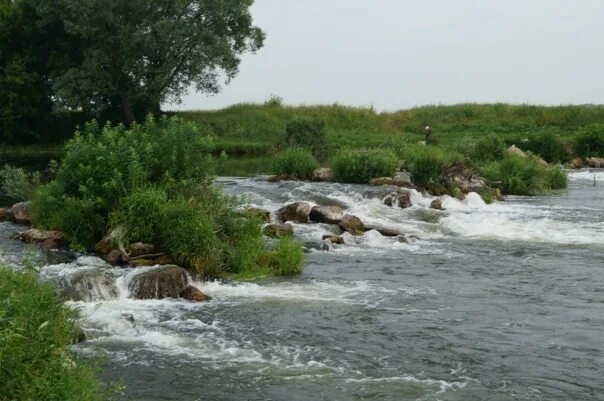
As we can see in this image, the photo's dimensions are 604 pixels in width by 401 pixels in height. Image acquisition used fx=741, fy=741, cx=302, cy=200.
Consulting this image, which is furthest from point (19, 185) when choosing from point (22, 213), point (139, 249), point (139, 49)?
point (139, 49)

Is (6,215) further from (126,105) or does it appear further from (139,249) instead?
(126,105)

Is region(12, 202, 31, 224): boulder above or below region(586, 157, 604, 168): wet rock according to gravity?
below

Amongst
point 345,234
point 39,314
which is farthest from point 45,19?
point 39,314

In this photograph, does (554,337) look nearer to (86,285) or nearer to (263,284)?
(263,284)

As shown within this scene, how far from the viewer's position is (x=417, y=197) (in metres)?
28.0

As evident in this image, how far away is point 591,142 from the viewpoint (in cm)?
4759

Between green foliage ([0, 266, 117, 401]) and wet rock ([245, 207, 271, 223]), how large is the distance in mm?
9504

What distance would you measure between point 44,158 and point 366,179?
74.9 feet

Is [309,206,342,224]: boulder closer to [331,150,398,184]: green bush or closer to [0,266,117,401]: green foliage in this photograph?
[331,150,398,184]: green bush

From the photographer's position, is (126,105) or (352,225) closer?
(352,225)

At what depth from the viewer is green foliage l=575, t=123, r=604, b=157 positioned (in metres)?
47.2

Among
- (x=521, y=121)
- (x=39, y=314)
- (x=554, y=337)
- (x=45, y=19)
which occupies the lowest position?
(x=554, y=337)

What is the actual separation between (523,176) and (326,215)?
14331mm

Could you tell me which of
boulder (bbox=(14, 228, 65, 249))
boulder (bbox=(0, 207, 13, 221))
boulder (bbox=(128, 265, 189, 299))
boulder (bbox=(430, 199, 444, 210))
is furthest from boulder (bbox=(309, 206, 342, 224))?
boulder (bbox=(0, 207, 13, 221))
